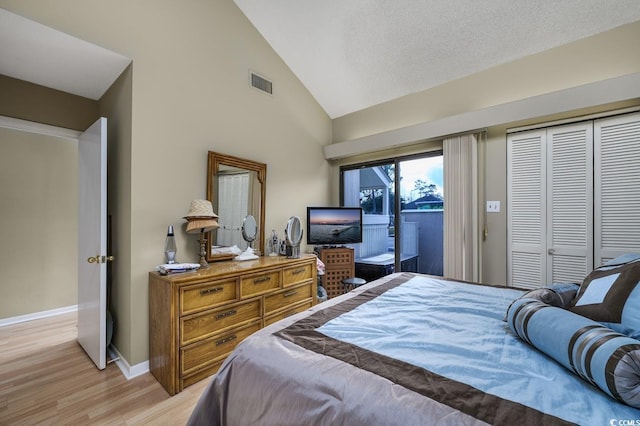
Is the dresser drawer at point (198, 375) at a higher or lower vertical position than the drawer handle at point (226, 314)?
lower

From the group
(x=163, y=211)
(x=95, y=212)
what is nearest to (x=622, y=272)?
(x=163, y=211)

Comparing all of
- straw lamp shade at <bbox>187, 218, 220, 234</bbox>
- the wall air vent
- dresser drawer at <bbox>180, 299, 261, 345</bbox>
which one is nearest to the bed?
dresser drawer at <bbox>180, 299, 261, 345</bbox>

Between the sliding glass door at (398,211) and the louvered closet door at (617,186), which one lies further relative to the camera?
the sliding glass door at (398,211)

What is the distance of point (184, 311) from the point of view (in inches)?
73.9

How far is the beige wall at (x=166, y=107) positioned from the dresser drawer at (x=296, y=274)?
73cm

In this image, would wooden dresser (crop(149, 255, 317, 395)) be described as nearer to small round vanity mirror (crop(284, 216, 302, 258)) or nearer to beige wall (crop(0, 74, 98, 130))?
small round vanity mirror (crop(284, 216, 302, 258))

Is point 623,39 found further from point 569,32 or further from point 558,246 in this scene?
point 558,246

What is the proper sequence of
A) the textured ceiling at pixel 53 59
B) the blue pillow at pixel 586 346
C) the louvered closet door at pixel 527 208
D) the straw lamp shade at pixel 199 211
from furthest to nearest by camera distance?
the louvered closet door at pixel 527 208 → the straw lamp shade at pixel 199 211 → the textured ceiling at pixel 53 59 → the blue pillow at pixel 586 346

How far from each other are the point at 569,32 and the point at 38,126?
4927 mm

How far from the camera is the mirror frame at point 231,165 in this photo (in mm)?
2523

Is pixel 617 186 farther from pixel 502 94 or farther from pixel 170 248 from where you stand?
pixel 170 248

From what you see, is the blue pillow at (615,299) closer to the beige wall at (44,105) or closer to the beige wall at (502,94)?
the beige wall at (502,94)

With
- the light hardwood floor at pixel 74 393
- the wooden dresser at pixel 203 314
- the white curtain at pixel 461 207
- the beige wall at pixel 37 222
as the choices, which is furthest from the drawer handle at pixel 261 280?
the beige wall at pixel 37 222

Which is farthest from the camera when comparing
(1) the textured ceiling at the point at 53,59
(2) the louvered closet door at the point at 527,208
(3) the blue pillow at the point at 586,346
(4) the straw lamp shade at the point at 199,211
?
(2) the louvered closet door at the point at 527,208
